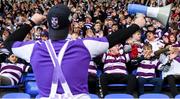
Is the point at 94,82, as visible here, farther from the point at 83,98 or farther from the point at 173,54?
the point at 83,98

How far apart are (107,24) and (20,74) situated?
366 centimetres

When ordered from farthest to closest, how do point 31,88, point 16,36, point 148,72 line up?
1. point 148,72
2. point 31,88
3. point 16,36

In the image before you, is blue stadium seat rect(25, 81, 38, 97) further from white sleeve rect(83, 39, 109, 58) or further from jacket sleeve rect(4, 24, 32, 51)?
white sleeve rect(83, 39, 109, 58)

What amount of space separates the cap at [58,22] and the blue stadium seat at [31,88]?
3.76 m

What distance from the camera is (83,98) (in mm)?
2133

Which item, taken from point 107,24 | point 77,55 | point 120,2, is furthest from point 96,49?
point 120,2

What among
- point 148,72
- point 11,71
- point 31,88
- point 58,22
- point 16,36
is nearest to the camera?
point 58,22

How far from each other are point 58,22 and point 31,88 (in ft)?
12.8

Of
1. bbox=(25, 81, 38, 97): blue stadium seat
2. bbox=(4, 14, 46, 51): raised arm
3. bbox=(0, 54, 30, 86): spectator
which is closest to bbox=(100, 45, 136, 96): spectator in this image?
bbox=(25, 81, 38, 97): blue stadium seat

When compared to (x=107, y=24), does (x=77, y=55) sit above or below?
above

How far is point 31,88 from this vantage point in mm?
5898

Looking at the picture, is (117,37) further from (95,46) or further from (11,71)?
(11,71)

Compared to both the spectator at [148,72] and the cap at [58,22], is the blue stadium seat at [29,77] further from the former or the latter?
the cap at [58,22]

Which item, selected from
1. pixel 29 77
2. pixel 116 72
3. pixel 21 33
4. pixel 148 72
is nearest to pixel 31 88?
pixel 29 77
